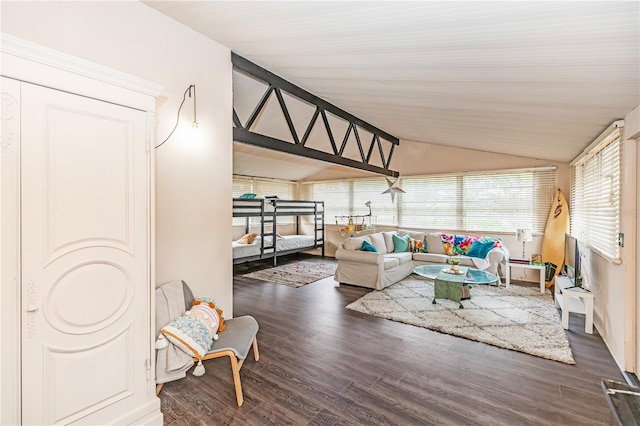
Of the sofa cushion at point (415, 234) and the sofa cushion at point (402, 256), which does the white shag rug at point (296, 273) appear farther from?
the sofa cushion at point (415, 234)

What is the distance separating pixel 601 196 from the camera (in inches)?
129

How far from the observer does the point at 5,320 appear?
1361 millimetres

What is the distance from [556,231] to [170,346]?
6.09 m

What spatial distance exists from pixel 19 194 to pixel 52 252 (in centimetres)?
30

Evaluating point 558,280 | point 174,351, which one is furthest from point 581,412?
point 174,351

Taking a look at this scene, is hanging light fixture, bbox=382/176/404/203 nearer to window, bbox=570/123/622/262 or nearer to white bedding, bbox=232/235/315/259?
white bedding, bbox=232/235/315/259

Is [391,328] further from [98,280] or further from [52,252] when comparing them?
[52,252]

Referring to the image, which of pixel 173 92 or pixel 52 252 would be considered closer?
pixel 52 252

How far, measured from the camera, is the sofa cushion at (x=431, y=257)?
5.62 m

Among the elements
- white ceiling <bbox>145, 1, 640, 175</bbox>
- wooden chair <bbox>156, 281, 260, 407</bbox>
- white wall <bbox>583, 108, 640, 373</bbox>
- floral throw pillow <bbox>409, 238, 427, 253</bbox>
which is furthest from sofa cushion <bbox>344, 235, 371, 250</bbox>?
white wall <bbox>583, 108, 640, 373</bbox>

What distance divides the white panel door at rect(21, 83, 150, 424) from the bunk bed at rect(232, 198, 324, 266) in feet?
13.6

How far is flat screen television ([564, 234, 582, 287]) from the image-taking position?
386cm

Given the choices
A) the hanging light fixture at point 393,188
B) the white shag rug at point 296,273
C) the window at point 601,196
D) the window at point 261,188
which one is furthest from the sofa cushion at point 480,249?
the window at point 261,188

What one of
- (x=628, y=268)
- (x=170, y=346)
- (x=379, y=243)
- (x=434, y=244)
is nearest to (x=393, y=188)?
(x=379, y=243)
